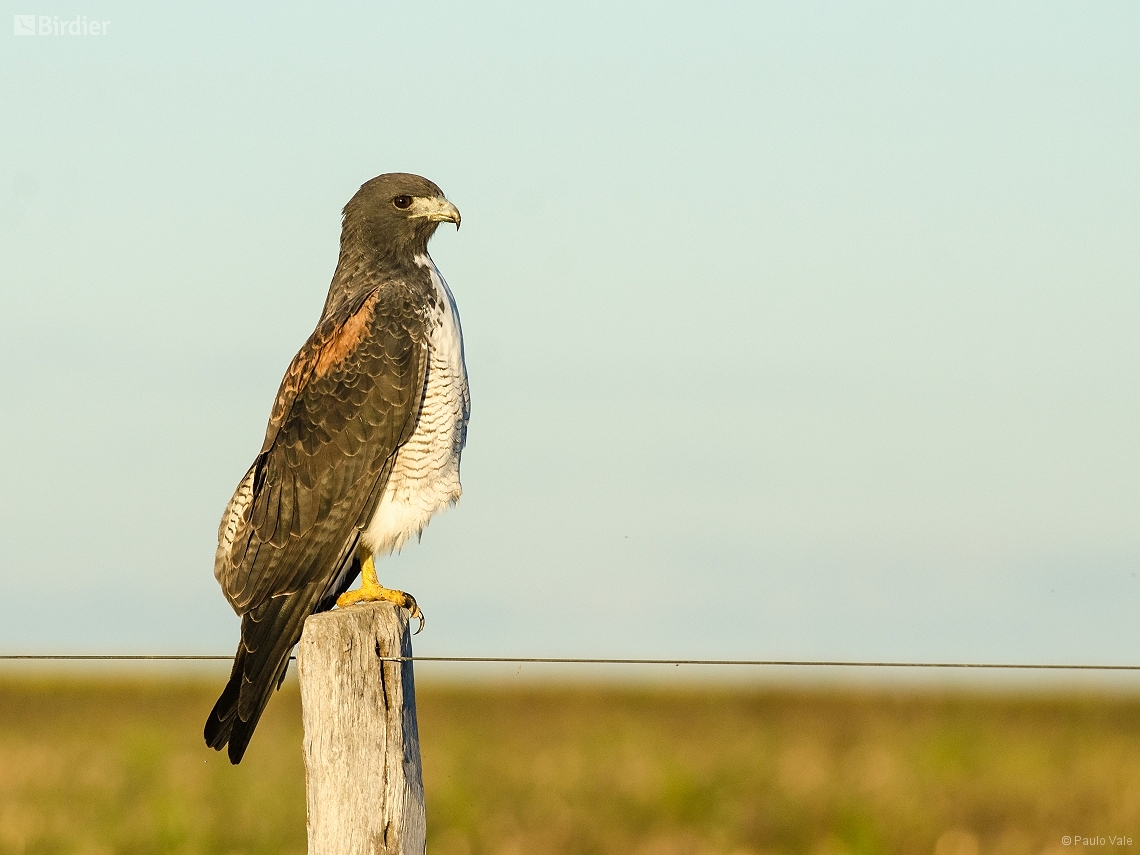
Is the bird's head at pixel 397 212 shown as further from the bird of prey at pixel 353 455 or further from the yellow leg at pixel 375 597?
the yellow leg at pixel 375 597

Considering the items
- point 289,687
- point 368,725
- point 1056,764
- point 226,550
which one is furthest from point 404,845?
point 289,687

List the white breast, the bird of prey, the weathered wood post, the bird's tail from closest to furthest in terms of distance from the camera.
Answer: the weathered wood post → the bird's tail → the bird of prey → the white breast

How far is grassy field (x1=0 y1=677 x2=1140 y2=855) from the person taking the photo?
10203 millimetres

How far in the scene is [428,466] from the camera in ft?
21.0

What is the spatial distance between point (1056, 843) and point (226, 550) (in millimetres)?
6738

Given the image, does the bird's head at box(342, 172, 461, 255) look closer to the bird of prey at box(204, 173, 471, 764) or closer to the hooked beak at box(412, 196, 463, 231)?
the hooked beak at box(412, 196, 463, 231)

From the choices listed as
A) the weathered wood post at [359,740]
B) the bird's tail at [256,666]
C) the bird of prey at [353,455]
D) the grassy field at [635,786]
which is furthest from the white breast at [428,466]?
the grassy field at [635,786]

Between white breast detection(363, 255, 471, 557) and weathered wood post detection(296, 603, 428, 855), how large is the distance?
153cm

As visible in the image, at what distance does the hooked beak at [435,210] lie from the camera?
22.6ft

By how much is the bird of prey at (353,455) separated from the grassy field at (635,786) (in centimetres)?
404

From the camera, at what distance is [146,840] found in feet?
33.5

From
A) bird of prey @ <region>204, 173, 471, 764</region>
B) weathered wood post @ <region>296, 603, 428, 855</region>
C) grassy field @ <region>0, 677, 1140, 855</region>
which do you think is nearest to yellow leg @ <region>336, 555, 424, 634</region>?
bird of prey @ <region>204, 173, 471, 764</region>

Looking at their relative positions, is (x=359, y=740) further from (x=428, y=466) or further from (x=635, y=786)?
(x=635, y=786)

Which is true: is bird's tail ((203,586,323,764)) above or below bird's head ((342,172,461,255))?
below
